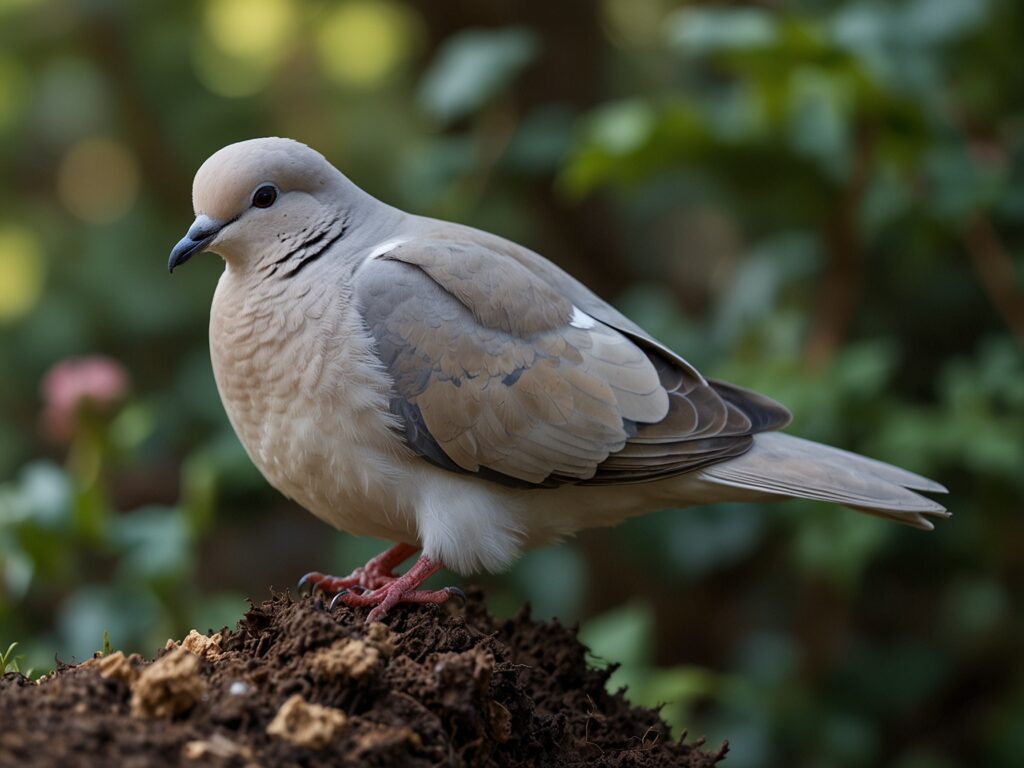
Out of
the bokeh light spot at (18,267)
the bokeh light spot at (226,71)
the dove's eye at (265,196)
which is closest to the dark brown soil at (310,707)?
the dove's eye at (265,196)

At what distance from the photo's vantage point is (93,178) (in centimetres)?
640

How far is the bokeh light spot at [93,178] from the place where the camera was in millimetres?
6215

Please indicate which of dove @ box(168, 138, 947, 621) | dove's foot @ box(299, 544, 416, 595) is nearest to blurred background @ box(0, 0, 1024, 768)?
dove's foot @ box(299, 544, 416, 595)

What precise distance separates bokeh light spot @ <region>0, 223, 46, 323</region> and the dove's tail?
4209mm

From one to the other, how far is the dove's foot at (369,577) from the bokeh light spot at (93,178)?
3954 mm

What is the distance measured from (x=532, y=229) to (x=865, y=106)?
2.05 m

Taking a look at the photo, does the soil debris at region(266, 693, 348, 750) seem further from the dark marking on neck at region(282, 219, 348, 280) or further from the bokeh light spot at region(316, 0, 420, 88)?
the bokeh light spot at region(316, 0, 420, 88)

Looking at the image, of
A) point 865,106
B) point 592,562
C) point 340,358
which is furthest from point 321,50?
point 340,358

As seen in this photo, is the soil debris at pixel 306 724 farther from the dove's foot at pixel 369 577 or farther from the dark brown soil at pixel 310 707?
the dove's foot at pixel 369 577

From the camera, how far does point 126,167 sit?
6.20 meters

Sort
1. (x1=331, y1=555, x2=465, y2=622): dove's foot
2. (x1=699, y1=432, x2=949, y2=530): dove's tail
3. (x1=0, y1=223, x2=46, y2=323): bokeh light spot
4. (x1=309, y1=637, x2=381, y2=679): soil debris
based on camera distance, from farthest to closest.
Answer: (x1=0, y1=223, x2=46, y2=323): bokeh light spot
(x1=699, y1=432, x2=949, y2=530): dove's tail
(x1=331, y1=555, x2=465, y2=622): dove's foot
(x1=309, y1=637, x2=381, y2=679): soil debris

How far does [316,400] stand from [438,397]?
0.82 feet

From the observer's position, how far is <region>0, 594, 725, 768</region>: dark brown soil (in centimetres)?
157

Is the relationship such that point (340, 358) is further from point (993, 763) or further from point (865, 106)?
point (993, 763)
